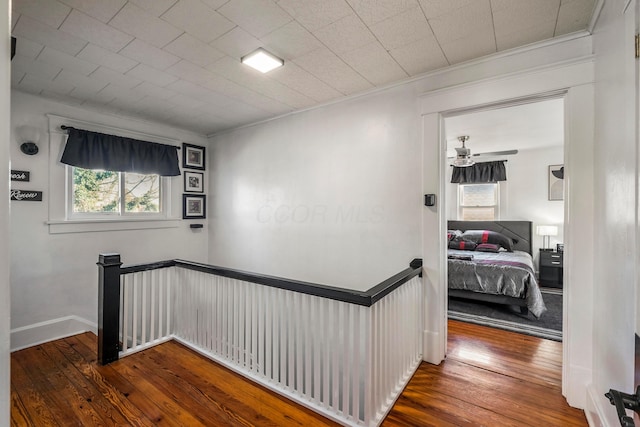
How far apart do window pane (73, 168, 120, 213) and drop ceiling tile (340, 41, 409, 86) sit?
124 inches

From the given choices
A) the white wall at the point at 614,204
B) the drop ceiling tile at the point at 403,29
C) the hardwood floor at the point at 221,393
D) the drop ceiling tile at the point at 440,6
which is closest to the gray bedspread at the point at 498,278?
the hardwood floor at the point at 221,393

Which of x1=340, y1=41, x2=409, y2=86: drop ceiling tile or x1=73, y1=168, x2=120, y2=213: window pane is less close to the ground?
x1=340, y1=41, x2=409, y2=86: drop ceiling tile

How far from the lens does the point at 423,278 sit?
102 inches

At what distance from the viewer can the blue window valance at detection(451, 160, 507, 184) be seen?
5984 mm

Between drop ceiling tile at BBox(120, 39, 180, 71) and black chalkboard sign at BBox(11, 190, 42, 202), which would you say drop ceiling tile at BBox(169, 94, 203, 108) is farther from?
black chalkboard sign at BBox(11, 190, 42, 202)

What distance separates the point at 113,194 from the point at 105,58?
1.88 metres

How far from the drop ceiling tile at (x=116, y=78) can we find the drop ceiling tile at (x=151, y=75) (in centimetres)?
9

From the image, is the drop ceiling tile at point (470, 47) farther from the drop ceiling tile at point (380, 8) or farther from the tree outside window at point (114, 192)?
the tree outside window at point (114, 192)

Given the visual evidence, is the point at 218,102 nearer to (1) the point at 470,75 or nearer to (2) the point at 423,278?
(1) the point at 470,75

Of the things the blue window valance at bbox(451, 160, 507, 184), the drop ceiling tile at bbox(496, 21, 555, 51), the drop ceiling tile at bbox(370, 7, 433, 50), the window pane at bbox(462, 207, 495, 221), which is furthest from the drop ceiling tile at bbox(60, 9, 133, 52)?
the window pane at bbox(462, 207, 495, 221)

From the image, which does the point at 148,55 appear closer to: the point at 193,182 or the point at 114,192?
the point at 114,192

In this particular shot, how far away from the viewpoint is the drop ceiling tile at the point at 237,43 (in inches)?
78.6

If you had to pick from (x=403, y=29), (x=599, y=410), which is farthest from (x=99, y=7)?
(x=599, y=410)

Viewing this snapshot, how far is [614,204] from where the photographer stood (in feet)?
4.81
